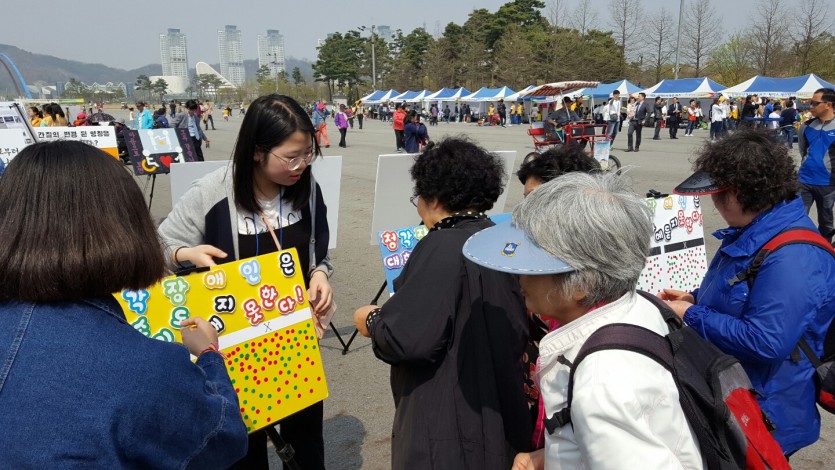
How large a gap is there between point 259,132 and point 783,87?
33.2m

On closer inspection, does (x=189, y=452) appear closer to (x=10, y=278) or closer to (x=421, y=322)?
(x=10, y=278)

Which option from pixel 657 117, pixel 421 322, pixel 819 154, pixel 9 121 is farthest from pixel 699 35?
pixel 421 322

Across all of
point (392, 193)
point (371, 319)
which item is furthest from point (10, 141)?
point (371, 319)

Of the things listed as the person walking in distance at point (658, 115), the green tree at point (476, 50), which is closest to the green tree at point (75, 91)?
the green tree at point (476, 50)

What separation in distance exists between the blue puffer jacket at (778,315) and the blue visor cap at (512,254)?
0.97m

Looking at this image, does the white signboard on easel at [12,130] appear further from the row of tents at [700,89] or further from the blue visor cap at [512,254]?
the row of tents at [700,89]

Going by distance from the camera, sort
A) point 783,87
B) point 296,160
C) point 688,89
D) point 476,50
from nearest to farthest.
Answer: point 296,160 < point 783,87 < point 688,89 < point 476,50

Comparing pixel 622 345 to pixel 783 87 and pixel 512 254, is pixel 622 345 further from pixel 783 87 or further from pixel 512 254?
pixel 783 87

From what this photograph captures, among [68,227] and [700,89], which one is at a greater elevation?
[700,89]

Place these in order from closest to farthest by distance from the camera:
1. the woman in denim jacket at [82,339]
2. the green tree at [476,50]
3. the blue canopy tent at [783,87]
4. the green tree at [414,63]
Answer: the woman in denim jacket at [82,339] → the blue canopy tent at [783,87] → the green tree at [476,50] → the green tree at [414,63]

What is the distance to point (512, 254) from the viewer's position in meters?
1.40

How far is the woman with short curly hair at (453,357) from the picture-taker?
172 cm

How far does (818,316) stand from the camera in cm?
199

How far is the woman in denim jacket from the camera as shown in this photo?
1067 mm
